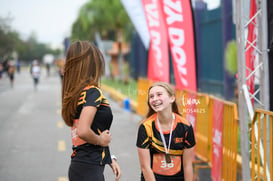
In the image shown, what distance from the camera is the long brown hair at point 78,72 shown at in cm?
335

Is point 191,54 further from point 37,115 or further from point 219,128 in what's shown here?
point 37,115

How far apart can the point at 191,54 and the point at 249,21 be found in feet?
7.32

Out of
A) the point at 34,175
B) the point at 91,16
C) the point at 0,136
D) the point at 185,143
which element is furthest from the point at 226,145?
the point at 91,16

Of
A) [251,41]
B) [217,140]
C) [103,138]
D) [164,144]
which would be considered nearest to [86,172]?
[103,138]

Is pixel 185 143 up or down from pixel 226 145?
up

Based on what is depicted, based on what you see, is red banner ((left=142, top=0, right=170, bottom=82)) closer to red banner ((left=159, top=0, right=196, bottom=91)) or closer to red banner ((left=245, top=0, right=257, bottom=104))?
red banner ((left=159, top=0, right=196, bottom=91))

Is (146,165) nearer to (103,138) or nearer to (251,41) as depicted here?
(103,138)

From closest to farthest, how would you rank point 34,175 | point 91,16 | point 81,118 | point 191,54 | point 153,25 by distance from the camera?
point 81,118 → point 34,175 → point 191,54 → point 153,25 → point 91,16

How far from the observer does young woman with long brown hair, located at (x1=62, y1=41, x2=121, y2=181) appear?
3.33 metres

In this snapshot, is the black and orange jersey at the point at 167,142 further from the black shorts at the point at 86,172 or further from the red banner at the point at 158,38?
the red banner at the point at 158,38

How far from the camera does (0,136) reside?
1143 cm

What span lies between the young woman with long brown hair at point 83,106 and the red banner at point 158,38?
24.5 feet

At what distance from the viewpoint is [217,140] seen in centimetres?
671

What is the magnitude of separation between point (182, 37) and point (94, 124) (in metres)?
5.35
